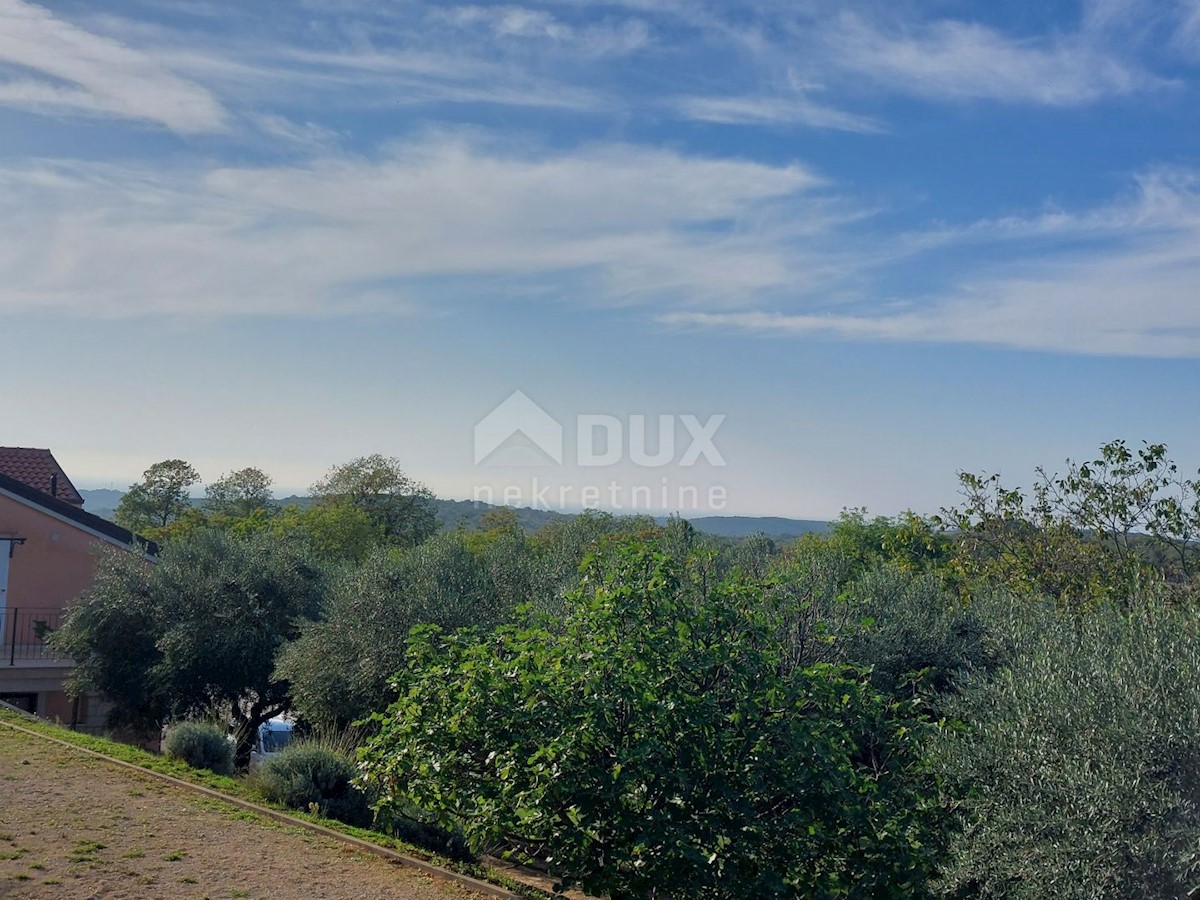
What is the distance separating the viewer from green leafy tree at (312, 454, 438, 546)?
55.5 m

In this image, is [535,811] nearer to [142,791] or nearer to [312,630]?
[142,791]

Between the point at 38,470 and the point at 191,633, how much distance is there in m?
15.3

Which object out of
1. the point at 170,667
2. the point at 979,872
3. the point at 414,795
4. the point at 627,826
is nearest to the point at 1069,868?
the point at 979,872

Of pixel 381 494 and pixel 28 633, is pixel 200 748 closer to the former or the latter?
pixel 28 633

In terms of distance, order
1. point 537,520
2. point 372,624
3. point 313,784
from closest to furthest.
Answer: point 313,784 → point 372,624 → point 537,520

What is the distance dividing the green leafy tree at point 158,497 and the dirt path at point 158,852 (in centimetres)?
5729

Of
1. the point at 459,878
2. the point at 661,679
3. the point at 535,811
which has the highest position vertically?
the point at 661,679

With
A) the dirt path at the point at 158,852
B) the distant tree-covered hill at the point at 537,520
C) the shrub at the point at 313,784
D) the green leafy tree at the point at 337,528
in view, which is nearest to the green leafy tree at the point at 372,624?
the shrub at the point at 313,784

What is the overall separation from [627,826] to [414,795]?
5.48 feet

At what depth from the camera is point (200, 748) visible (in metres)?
12.6

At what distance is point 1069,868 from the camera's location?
696cm

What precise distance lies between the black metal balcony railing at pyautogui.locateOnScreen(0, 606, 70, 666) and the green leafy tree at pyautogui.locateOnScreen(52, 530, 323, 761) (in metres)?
1.75

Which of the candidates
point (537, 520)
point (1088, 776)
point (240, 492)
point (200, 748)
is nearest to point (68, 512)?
point (200, 748)

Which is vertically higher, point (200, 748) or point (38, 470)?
point (38, 470)
